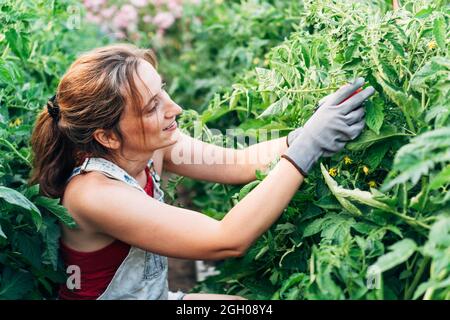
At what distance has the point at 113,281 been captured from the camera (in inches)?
87.7

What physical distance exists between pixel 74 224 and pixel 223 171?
2.15ft

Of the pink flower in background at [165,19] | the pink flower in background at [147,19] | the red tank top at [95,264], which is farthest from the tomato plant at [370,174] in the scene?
the pink flower in background at [147,19]

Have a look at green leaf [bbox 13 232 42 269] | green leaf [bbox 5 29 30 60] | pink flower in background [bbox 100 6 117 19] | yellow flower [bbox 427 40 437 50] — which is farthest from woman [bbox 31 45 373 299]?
pink flower in background [bbox 100 6 117 19]

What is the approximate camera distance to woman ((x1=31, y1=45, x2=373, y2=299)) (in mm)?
1925

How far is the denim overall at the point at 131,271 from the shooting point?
2174 mm

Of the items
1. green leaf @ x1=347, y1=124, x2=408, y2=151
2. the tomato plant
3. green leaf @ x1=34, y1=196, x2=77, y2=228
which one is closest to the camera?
the tomato plant

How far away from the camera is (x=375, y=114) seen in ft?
6.12

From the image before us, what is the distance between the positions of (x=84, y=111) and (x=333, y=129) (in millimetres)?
817

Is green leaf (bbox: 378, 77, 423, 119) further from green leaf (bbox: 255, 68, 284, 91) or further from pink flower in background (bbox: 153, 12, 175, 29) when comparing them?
pink flower in background (bbox: 153, 12, 175, 29)

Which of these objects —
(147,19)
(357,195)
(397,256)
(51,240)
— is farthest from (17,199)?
(147,19)

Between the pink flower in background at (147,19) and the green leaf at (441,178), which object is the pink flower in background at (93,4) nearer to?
the pink flower in background at (147,19)

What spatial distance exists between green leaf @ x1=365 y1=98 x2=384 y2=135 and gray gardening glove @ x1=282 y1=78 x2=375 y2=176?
0.09 ft

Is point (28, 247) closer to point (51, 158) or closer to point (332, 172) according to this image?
point (51, 158)
